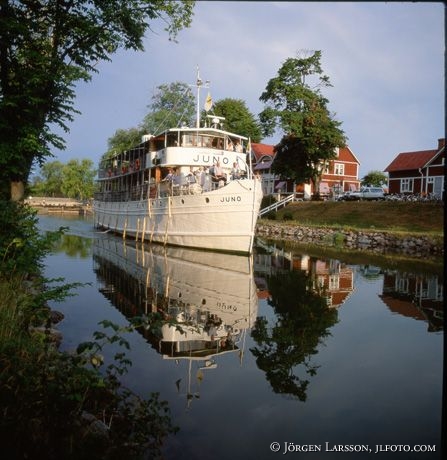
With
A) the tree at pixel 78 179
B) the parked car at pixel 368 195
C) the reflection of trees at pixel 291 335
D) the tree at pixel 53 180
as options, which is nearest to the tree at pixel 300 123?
the parked car at pixel 368 195

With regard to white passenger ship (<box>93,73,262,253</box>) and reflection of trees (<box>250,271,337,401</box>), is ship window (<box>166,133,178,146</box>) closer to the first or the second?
white passenger ship (<box>93,73,262,253</box>)

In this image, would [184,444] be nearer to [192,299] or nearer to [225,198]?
[192,299]

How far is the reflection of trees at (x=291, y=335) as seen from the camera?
745cm

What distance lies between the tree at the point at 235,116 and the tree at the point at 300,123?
485 inches

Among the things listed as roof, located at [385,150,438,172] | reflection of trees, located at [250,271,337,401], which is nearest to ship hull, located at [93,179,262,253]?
reflection of trees, located at [250,271,337,401]

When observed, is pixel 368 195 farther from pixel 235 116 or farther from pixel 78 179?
pixel 78 179

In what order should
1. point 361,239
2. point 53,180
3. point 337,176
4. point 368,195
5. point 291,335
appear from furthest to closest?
point 53,180 < point 337,176 < point 368,195 < point 361,239 < point 291,335

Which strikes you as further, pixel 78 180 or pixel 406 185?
pixel 78 180

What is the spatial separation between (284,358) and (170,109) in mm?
61107

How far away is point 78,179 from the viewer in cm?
11456

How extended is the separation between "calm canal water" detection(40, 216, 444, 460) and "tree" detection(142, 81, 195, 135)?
1906 inches

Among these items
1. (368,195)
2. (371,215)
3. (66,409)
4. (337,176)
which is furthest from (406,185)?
(66,409)

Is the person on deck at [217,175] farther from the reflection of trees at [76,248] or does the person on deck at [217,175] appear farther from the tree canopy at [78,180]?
the tree canopy at [78,180]

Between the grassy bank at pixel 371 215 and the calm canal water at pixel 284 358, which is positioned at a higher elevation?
the grassy bank at pixel 371 215
